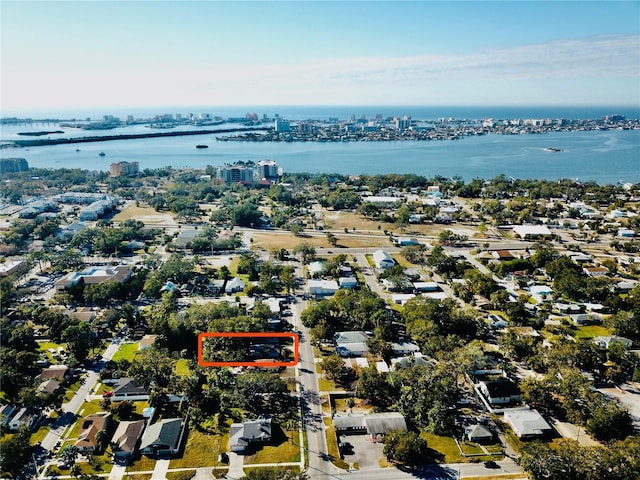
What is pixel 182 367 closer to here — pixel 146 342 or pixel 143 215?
pixel 146 342

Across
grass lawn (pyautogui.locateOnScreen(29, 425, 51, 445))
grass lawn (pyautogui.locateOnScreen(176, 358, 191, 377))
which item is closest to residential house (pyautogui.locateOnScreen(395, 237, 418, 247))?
grass lawn (pyautogui.locateOnScreen(176, 358, 191, 377))

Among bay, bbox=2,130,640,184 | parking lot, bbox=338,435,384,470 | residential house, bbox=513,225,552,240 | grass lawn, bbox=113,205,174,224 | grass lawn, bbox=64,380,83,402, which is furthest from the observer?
bay, bbox=2,130,640,184

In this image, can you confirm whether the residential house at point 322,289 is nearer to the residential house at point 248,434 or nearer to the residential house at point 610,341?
the residential house at point 248,434

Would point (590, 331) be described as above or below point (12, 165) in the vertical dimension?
below

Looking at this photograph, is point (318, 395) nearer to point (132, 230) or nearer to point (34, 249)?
point (132, 230)

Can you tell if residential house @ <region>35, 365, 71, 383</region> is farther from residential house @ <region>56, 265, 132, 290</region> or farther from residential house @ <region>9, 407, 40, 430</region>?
residential house @ <region>56, 265, 132, 290</region>

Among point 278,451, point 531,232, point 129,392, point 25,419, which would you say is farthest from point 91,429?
point 531,232

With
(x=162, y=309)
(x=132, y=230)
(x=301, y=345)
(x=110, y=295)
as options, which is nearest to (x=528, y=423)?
(x=301, y=345)
